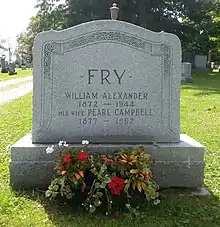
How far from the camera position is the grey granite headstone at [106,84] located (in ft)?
14.5

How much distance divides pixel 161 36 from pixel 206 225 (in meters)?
2.19

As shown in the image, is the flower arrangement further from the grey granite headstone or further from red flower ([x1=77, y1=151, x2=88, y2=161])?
the grey granite headstone

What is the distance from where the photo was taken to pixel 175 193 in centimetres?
422

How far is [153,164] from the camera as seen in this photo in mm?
4254

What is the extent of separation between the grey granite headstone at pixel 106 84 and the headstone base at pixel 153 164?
283mm

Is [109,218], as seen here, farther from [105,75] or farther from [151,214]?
[105,75]

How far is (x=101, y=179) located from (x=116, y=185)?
0.15 m

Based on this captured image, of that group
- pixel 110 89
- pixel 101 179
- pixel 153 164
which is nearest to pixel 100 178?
pixel 101 179

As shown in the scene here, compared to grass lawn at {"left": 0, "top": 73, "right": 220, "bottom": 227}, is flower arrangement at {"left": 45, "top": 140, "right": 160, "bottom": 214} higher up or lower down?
higher up

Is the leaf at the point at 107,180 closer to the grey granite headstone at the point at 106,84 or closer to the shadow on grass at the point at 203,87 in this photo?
the grey granite headstone at the point at 106,84

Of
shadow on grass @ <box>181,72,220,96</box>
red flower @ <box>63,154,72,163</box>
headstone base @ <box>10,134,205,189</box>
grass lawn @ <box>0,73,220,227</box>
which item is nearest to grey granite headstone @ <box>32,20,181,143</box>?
headstone base @ <box>10,134,205,189</box>

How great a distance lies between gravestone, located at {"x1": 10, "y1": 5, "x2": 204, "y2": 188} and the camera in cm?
441

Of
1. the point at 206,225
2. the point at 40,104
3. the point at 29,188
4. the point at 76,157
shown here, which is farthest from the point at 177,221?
the point at 40,104

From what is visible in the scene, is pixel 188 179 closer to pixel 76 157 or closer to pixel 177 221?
pixel 177 221
